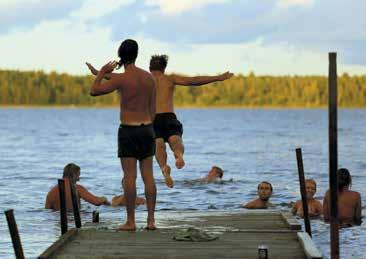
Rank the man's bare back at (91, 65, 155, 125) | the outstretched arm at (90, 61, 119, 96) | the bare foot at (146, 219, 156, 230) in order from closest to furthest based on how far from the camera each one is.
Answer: the outstretched arm at (90, 61, 119, 96) < the man's bare back at (91, 65, 155, 125) < the bare foot at (146, 219, 156, 230)

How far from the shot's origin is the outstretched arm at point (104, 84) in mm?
12016

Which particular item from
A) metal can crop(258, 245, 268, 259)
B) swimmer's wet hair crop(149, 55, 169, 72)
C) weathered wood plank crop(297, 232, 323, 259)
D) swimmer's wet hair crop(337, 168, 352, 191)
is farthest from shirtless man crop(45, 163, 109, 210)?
metal can crop(258, 245, 268, 259)

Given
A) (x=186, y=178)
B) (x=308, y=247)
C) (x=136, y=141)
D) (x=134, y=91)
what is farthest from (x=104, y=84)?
(x=186, y=178)

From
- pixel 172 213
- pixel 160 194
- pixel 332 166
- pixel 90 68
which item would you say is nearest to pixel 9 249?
pixel 172 213

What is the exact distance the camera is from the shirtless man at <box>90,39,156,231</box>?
39.7ft

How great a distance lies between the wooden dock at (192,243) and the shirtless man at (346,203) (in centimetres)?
339

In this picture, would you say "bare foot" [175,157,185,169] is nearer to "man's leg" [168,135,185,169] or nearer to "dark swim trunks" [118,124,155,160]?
"man's leg" [168,135,185,169]

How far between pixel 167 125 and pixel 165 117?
119 mm

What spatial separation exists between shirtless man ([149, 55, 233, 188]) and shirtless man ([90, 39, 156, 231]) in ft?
5.44

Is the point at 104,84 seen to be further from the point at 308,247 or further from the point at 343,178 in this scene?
the point at 343,178

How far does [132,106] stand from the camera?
481 inches

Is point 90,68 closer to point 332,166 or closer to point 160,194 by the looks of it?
point 332,166

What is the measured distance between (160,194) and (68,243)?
18553 mm

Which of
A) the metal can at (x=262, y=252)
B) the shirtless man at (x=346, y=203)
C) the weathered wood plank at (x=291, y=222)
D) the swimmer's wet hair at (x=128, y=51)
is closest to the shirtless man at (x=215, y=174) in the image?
the shirtless man at (x=346, y=203)
